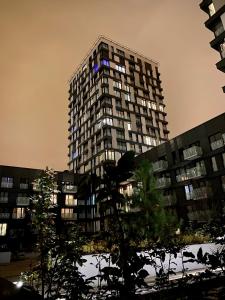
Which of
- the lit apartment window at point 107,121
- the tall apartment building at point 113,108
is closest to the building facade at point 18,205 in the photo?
the tall apartment building at point 113,108

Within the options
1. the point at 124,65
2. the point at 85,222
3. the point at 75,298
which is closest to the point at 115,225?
the point at 75,298

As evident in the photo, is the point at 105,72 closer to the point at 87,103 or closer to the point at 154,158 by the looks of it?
the point at 87,103

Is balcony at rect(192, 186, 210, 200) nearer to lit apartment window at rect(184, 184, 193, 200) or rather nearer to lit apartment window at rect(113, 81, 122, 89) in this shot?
lit apartment window at rect(184, 184, 193, 200)

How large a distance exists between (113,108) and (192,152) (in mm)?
27959

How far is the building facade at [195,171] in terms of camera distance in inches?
1093

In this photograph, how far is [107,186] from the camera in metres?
4.59

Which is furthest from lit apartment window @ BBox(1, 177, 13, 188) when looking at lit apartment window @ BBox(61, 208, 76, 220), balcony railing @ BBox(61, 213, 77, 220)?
balcony railing @ BBox(61, 213, 77, 220)

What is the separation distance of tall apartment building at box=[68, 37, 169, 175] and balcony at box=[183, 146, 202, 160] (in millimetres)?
20665

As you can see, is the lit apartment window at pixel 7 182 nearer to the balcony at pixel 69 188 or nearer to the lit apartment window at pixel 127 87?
the balcony at pixel 69 188

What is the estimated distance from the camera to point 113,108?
5453cm

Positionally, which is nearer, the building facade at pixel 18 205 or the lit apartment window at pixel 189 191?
the lit apartment window at pixel 189 191

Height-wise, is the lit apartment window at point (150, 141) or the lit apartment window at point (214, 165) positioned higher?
the lit apartment window at point (150, 141)

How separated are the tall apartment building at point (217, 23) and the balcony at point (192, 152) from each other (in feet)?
28.5

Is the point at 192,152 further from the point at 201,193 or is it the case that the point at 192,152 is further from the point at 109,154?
the point at 109,154
